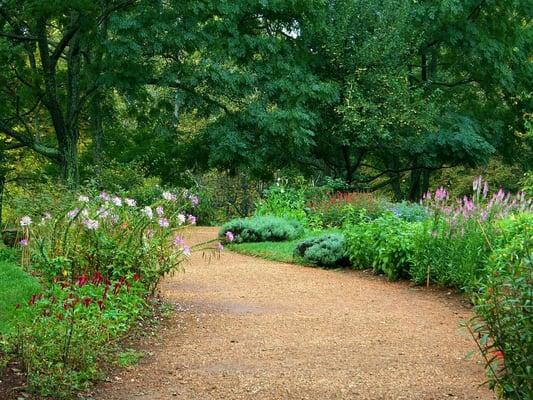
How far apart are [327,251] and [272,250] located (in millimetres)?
1891

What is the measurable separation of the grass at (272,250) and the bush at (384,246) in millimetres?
1140

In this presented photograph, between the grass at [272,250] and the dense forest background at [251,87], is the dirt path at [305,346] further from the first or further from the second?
the dense forest background at [251,87]

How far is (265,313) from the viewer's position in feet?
21.8

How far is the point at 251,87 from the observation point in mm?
16844

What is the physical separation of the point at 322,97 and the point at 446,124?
499cm

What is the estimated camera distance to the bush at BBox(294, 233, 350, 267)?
10031mm

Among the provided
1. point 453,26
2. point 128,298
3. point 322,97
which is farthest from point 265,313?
point 453,26

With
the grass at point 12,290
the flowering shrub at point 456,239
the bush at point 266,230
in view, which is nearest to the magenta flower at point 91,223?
the grass at point 12,290

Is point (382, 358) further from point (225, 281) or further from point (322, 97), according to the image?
point (322, 97)

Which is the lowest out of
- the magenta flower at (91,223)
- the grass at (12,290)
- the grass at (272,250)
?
the grass at (272,250)

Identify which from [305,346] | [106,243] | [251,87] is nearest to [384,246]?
[305,346]

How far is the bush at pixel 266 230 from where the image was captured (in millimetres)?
12969

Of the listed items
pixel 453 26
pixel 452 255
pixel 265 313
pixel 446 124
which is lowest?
pixel 265 313

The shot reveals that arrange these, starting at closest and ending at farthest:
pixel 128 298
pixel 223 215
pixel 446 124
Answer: pixel 128 298
pixel 446 124
pixel 223 215
